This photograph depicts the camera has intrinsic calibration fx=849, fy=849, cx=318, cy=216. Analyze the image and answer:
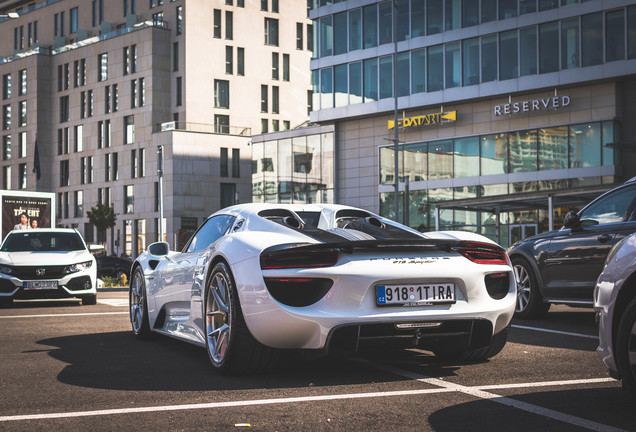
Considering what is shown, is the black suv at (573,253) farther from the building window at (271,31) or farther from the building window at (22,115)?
the building window at (22,115)

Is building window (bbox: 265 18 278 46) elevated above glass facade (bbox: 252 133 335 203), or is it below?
above

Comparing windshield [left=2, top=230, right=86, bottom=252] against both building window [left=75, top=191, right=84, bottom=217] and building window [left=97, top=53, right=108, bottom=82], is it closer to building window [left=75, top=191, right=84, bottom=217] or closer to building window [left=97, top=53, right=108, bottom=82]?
building window [left=97, top=53, right=108, bottom=82]

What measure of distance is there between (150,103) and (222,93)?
611cm

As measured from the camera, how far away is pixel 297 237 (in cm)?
578

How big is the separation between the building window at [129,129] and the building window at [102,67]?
200 inches

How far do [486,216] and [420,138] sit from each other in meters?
7.45

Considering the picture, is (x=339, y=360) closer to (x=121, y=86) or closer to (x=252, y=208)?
(x=252, y=208)

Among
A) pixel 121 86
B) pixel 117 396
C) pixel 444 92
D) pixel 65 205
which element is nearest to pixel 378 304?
pixel 117 396

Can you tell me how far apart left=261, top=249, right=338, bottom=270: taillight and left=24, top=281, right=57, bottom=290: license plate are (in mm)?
9171

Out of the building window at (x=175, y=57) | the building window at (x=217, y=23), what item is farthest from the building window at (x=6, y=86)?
the building window at (x=217, y=23)

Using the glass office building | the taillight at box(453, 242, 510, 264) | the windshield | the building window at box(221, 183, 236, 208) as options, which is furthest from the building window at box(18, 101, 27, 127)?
the taillight at box(453, 242, 510, 264)

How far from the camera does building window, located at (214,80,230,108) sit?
234 feet

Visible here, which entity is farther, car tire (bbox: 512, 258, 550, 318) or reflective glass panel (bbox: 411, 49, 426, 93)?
reflective glass panel (bbox: 411, 49, 426, 93)

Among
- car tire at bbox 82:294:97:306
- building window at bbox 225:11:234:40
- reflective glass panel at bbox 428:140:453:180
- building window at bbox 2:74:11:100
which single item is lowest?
car tire at bbox 82:294:97:306
